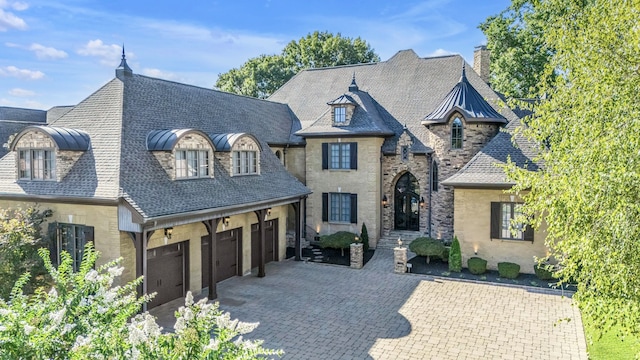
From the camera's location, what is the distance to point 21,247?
12359 millimetres

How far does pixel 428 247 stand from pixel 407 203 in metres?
4.77

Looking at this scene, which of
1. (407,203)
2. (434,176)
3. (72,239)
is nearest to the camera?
(72,239)

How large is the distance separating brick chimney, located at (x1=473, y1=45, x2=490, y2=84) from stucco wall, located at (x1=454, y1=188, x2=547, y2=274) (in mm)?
9773

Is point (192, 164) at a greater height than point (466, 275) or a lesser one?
greater

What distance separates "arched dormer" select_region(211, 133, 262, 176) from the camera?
16984 millimetres

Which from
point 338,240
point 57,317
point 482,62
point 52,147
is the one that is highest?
point 482,62

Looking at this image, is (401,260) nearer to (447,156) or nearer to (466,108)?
(447,156)

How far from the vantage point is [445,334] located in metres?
11.9

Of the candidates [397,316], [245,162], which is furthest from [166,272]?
[397,316]

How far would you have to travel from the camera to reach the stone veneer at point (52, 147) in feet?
43.4

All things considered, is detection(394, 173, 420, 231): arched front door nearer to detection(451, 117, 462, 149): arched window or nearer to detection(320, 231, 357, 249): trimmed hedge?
detection(451, 117, 462, 149): arched window

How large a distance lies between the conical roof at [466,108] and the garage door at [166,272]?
1291 centimetres

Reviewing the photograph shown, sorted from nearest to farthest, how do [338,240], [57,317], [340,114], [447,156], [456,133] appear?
[57,317]
[456,133]
[447,156]
[338,240]
[340,114]

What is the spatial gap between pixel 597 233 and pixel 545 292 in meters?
10.2
